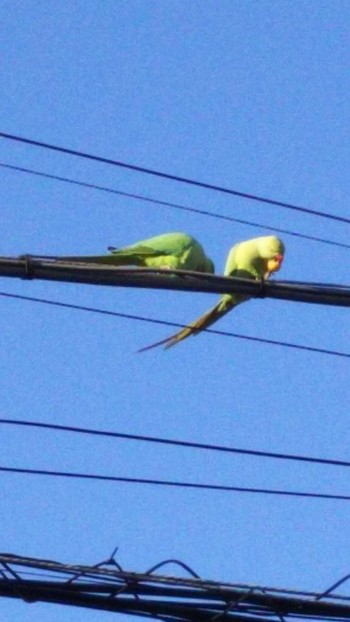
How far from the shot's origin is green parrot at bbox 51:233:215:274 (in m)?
7.45

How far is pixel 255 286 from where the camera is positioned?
607 centimetres

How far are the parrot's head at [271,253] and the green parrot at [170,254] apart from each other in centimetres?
27

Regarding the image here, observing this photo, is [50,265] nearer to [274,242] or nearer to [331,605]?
[331,605]

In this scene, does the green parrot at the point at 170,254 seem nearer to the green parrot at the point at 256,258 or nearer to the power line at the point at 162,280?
the green parrot at the point at 256,258

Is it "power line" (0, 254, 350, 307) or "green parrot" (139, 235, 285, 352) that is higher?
"green parrot" (139, 235, 285, 352)

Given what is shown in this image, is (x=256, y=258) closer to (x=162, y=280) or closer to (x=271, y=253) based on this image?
(x=271, y=253)

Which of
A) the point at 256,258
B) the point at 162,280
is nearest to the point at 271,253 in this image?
the point at 256,258

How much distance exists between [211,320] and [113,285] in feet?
5.53

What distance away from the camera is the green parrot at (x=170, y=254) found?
24.4 feet

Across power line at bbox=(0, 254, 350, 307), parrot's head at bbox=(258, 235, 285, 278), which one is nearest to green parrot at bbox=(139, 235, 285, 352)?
parrot's head at bbox=(258, 235, 285, 278)

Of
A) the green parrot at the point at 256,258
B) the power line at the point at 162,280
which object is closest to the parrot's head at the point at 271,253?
the green parrot at the point at 256,258

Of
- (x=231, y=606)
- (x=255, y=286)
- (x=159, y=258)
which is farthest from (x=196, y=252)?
(x=231, y=606)

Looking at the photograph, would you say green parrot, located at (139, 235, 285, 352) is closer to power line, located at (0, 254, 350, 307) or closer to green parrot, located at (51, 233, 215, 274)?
green parrot, located at (51, 233, 215, 274)

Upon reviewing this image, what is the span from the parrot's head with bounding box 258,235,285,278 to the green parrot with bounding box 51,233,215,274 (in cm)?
27
